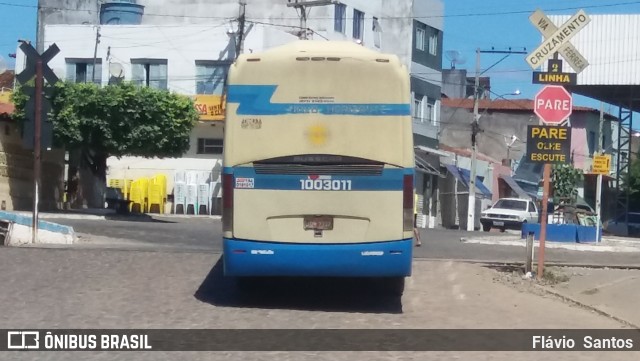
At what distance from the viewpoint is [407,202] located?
1298cm

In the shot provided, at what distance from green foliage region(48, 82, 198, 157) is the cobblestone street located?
1767 centimetres

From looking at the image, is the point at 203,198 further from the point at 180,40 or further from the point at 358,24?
the point at 358,24

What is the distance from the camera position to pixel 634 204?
218 feet

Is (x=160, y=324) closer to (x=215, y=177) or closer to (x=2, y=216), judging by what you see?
(x=2, y=216)

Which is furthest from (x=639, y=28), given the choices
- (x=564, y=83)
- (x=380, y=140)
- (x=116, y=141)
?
(x=380, y=140)

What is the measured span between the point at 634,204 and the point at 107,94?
41373 millimetres

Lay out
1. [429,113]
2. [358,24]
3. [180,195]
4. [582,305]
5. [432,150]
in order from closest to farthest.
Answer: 1. [582,305]
2. [180,195]
3. [358,24]
4. [432,150]
5. [429,113]

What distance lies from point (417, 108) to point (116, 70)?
17420 millimetres

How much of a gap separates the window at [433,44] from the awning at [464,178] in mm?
6562

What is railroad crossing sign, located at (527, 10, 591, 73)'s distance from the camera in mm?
17062

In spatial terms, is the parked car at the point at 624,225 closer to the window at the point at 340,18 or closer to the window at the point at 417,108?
the window at the point at 417,108

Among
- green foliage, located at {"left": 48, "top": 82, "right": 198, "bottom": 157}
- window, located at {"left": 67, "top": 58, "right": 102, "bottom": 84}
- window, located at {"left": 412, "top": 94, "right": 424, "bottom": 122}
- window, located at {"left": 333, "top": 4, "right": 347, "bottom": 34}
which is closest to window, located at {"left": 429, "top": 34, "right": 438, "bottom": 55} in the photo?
→ window, located at {"left": 412, "top": 94, "right": 424, "bottom": 122}

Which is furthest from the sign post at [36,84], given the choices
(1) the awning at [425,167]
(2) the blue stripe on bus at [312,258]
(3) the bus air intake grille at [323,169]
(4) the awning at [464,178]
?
(4) the awning at [464,178]

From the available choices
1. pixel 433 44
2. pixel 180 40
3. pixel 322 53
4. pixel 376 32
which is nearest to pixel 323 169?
pixel 322 53
